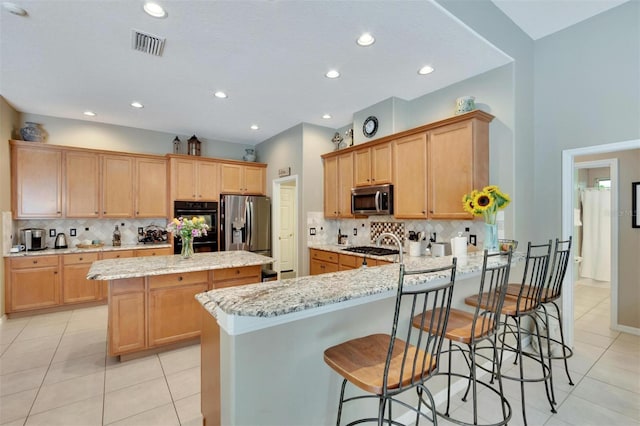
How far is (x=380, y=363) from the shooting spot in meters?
1.30

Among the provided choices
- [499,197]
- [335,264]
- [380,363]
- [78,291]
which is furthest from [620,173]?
[78,291]

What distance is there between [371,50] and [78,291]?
16.8ft

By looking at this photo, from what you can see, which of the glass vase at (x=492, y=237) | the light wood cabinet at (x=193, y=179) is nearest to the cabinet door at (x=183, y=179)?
the light wood cabinet at (x=193, y=179)

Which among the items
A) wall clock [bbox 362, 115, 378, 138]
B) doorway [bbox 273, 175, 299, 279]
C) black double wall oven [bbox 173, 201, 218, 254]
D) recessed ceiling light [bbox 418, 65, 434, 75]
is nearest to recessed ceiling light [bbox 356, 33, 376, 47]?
recessed ceiling light [bbox 418, 65, 434, 75]

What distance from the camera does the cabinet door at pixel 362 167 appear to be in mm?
4137

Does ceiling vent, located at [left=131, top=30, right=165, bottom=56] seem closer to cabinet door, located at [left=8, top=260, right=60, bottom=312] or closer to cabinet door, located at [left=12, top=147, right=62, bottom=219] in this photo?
cabinet door, located at [left=12, top=147, right=62, bottom=219]

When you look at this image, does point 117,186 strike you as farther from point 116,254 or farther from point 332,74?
point 332,74

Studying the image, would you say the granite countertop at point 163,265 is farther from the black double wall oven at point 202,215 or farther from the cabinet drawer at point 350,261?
the black double wall oven at point 202,215

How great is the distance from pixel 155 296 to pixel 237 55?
2.47 m

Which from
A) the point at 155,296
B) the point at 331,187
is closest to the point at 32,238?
the point at 155,296

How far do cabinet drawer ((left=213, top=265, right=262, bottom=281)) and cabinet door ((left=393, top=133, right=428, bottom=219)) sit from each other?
1890mm

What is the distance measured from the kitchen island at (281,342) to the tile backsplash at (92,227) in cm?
442

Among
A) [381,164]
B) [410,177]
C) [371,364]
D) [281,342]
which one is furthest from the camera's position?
[381,164]

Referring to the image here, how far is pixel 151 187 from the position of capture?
5.08m
